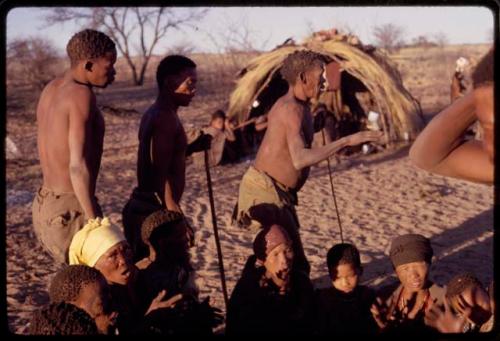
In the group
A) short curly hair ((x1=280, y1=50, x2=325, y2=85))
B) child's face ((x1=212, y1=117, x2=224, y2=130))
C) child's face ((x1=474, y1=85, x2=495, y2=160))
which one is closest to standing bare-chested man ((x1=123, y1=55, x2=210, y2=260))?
short curly hair ((x1=280, y1=50, x2=325, y2=85))

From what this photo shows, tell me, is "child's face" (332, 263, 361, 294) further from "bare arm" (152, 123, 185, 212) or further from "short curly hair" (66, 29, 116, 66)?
"short curly hair" (66, 29, 116, 66)

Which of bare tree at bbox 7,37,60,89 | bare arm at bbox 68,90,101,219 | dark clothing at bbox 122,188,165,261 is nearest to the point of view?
bare arm at bbox 68,90,101,219

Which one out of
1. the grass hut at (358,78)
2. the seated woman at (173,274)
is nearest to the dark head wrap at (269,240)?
the seated woman at (173,274)

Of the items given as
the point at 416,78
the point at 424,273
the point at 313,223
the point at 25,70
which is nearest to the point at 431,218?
the point at 313,223

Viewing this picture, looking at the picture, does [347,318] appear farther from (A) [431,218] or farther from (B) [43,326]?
(A) [431,218]

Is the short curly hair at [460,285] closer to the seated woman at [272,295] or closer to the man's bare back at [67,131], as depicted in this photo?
the seated woman at [272,295]

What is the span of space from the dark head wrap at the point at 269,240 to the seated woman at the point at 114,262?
2.22 ft

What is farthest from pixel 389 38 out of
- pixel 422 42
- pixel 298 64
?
pixel 298 64

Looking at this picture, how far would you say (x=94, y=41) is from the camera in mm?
3350

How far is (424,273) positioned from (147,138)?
1.71 metres

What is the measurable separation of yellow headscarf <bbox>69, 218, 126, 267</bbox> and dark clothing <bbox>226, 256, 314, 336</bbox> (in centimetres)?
70

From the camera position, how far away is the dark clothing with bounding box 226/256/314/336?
336cm

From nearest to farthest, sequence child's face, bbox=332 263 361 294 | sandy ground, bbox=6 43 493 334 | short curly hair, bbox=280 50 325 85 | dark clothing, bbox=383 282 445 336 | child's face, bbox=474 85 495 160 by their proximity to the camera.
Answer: child's face, bbox=474 85 495 160 < dark clothing, bbox=383 282 445 336 < child's face, bbox=332 263 361 294 < short curly hair, bbox=280 50 325 85 < sandy ground, bbox=6 43 493 334

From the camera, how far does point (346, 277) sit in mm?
3604
